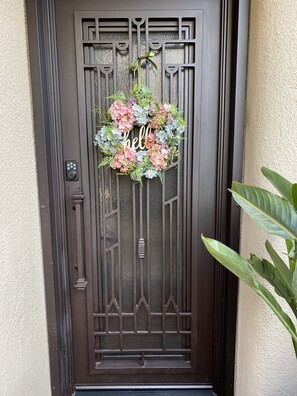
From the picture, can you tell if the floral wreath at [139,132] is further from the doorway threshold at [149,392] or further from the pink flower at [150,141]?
the doorway threshold at [149,392]

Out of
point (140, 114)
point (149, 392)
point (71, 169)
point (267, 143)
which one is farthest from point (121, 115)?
point (149, 392)

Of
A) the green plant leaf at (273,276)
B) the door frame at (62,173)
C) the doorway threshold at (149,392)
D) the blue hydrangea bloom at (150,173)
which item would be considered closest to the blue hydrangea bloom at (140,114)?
A: the blue hydrangea bloom at (150,173)

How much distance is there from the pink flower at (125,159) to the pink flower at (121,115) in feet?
0.32

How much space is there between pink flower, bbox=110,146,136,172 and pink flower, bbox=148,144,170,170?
3.3 inches

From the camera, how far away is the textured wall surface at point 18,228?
101cm

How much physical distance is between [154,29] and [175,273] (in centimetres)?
118

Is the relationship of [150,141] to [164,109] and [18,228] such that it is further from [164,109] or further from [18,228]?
[18,228]

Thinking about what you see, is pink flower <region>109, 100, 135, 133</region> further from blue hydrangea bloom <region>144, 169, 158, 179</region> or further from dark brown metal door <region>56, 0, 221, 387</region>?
blue hydrangea bloom <region>144, 169, 158, 179</region>

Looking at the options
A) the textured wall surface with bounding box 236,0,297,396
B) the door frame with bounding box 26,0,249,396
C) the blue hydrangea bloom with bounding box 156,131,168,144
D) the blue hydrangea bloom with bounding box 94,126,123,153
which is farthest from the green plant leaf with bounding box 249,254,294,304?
the blue hydrangea bloom with bounding box 94,126,123,153

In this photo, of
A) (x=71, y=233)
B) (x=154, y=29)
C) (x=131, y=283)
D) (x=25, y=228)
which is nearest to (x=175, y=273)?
(x=131, y=283)

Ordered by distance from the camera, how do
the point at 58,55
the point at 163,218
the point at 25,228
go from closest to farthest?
the point at 25,228 → the point at 58,55 → the point at 163,218

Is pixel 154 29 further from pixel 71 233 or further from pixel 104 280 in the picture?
pixel 104 280

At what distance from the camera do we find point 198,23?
1.24 metres

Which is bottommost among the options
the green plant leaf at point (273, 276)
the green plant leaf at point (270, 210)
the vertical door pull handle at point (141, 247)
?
the vertical door pull handle at point (141, 247)
